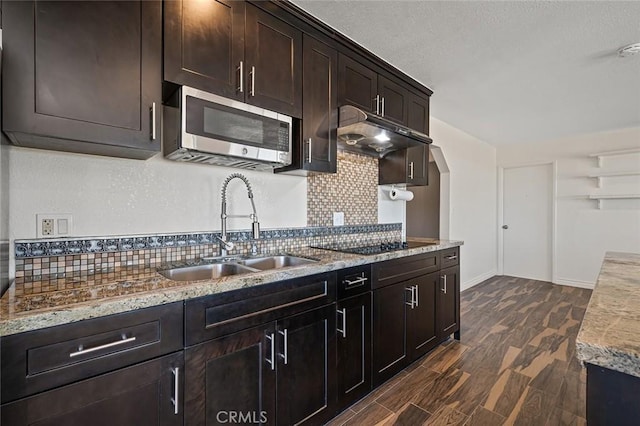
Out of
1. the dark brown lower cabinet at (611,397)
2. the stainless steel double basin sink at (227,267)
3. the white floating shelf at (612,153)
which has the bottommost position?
the dark brown lower cabinet at (611,397)

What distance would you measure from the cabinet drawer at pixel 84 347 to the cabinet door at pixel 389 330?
1278 millimetres

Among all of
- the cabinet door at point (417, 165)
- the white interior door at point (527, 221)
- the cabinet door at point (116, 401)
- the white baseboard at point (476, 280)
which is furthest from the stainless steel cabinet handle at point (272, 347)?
the white interior door at point (527, 221)

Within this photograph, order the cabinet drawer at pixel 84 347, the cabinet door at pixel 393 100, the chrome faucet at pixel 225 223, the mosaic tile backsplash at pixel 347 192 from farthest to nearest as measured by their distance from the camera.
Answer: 1. the cabinet door at pixel 393 100
2. the mosaic tile backsplash at pixel 347 192
3. the chrome faucet at pixel 225 223
4. the cabinet drawer at pixel 84 347

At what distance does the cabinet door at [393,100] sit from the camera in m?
2.52

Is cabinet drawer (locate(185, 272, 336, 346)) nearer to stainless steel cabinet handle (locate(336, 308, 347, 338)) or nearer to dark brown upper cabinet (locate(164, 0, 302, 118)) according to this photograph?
stainless steel cabinet handle (locate(336, 308, 347, 338))

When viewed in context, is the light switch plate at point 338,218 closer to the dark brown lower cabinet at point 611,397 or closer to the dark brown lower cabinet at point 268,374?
the dark brown lower cabinet at point 268,374

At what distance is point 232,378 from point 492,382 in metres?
1.93

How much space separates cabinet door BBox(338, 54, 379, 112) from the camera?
2188 millimetres

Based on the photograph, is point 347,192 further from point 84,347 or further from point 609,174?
point 609,174

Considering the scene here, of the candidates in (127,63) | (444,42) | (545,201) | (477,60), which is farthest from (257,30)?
(545,201)

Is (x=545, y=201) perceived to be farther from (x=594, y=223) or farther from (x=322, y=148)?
(x=322, y=148)

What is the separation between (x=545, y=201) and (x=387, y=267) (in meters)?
4.68

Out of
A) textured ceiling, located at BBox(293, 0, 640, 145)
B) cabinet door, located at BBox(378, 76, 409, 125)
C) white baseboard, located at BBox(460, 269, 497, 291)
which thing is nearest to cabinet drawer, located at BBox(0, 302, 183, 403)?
textured ceiling, located at BBox(293, 0, 640, 145)

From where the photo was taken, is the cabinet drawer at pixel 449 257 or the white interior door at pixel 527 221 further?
the white interior door at pixel 527 221
